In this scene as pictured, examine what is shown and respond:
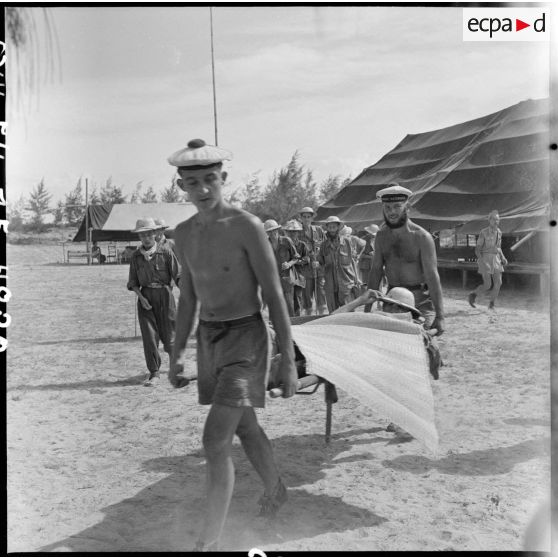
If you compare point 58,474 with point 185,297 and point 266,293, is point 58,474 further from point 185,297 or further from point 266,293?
point 266,293

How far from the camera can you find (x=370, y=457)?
488 cm

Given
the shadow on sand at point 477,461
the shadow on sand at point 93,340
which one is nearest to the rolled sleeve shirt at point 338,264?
the shadow on sand at point 93,340

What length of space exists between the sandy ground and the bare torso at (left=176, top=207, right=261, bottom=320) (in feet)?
3.98

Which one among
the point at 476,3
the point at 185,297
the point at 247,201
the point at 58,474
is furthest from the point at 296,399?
the point at 247,201

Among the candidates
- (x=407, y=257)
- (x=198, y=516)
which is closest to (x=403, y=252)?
(x=407, y=257)

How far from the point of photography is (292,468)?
4.70 metres

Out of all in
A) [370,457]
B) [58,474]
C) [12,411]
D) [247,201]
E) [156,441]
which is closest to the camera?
[58,474]

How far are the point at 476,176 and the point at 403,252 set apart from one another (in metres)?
13.3

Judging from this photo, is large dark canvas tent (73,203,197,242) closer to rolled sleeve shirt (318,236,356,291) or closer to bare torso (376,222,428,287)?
rolled sleeve shirt (318,236,356,291)

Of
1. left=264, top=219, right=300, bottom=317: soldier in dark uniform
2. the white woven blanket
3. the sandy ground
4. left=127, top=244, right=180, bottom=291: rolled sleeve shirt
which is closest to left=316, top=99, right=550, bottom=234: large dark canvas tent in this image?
left=264, top=219, right=300, bottom=317: soldier in dark uniform

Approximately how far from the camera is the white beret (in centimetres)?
323

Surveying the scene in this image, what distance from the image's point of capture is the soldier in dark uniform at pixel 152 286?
733cm

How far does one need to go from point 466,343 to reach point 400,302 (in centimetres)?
460

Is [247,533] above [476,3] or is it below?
below
